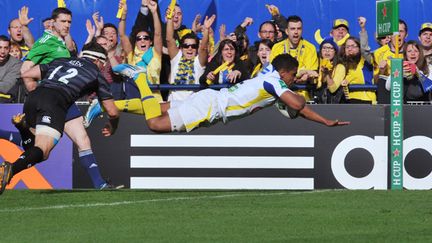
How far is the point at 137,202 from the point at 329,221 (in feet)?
9.05

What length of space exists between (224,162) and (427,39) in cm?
365

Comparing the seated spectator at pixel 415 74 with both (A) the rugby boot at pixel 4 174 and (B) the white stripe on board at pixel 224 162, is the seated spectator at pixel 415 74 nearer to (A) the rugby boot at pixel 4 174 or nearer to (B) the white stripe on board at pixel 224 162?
(B) the white stripe on board at pixel 224 162

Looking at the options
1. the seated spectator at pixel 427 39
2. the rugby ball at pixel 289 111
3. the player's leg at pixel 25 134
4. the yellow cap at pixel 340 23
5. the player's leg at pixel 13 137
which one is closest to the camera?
the rugby ball at pixel 289 111

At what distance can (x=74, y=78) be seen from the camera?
13.5m

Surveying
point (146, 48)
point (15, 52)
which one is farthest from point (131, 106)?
Result: point (15, 52)

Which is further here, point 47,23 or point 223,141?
point 47,23

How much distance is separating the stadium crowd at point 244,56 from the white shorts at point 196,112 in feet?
6.00

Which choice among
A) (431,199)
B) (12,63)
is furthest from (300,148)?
(12,63)

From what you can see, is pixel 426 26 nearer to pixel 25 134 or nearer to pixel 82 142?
pixel 82 142

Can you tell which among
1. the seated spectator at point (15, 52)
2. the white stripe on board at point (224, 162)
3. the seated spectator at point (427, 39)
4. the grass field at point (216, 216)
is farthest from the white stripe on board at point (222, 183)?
the seated spectator at point (15, 52)

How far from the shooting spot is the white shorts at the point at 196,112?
44.4ft

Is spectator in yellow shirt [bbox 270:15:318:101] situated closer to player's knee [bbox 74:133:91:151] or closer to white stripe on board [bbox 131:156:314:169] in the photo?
white stripe on board [bbox 131:156:314:169]

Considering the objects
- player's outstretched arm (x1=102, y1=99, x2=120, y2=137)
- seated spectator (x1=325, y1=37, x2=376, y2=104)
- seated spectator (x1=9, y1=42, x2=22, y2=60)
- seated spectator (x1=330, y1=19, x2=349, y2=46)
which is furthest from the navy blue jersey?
seated spectator (x1=330, y1=19, x2=349, y2=46)

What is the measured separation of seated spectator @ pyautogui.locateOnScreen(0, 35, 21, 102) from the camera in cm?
1638
